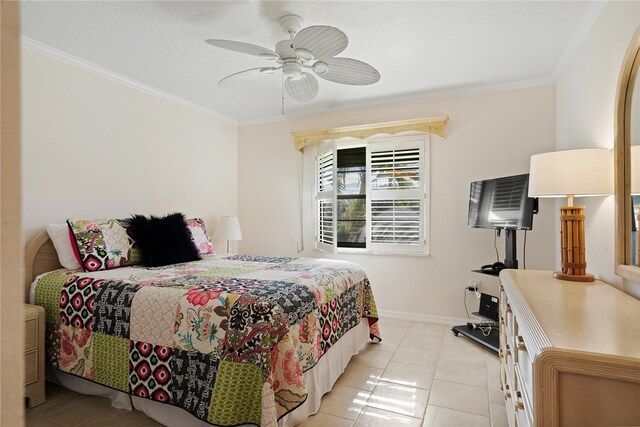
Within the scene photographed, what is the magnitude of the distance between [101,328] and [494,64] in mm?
3699

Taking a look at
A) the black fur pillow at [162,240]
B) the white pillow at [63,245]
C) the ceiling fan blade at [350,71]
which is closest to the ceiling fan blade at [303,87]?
the ceiling fan blade at [350,71]

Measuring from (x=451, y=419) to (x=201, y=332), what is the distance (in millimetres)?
1545

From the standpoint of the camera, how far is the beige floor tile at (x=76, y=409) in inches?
78.1

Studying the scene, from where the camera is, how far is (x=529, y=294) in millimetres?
1491

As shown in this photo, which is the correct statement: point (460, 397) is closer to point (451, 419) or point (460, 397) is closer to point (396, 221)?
point (451, 419)

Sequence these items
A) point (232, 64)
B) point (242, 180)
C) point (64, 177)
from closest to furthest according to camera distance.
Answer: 1. point (64, 177)
2. point (232, 64)
3. point (242, 180)

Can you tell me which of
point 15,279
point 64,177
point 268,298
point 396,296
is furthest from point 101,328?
point 396,296

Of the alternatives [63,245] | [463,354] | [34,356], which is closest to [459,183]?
[463,354]

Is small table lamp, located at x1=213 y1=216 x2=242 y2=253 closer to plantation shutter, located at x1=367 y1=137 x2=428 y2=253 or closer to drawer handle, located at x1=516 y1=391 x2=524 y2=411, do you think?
plantation shutter, located at x1=367 y1=137 x2=428 y2=253

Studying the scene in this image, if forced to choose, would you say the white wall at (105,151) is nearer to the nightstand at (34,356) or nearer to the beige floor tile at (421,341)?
the nightstand at (34,356)

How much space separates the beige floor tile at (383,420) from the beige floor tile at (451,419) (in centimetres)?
7

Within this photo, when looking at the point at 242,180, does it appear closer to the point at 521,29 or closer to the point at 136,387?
the point at 136,387

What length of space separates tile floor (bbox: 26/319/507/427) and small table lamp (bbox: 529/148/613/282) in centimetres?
100

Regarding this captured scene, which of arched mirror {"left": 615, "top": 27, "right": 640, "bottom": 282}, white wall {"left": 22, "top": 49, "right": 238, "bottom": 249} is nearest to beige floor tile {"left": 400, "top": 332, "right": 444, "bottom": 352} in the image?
arched mirror {"left": 615, "top": 27, "right": 640, "bottom": 282}
